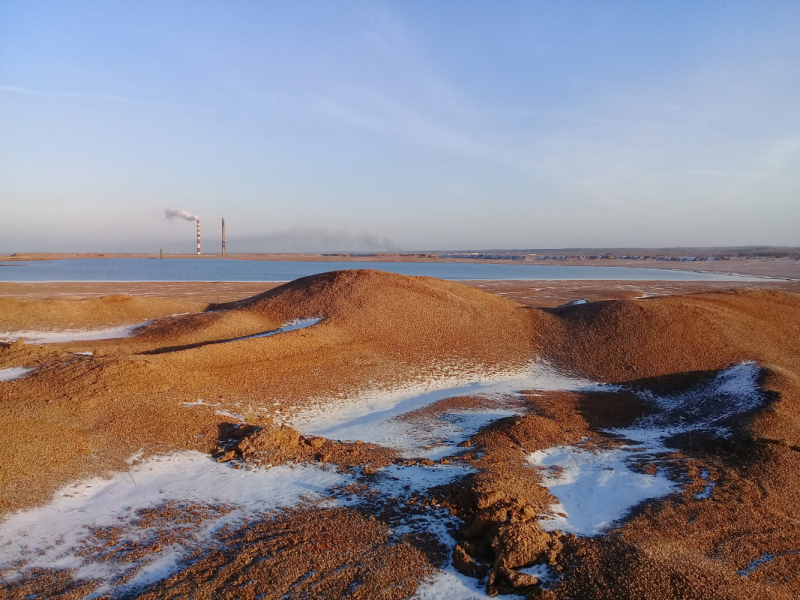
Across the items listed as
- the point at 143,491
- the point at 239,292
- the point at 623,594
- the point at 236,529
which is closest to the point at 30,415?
the point at 143,491

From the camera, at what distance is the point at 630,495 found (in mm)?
6969

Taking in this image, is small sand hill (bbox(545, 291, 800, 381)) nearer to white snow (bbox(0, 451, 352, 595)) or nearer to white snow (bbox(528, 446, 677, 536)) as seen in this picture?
white snow (bbox(528, 446, 677, 536))

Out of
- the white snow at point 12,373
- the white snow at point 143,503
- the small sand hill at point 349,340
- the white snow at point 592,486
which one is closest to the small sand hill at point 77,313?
the small sand hill at point 349,340

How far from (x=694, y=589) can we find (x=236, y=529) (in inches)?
192

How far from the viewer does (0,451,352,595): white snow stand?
529 centimetres

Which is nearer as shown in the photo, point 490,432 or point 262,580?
point 262,580

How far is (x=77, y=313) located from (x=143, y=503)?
17261mm

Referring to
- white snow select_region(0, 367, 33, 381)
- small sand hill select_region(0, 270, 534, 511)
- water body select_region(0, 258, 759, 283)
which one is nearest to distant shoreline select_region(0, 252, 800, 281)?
water body select_region(0, 258, 759, 283)

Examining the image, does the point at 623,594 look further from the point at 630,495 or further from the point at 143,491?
the point at 143,491

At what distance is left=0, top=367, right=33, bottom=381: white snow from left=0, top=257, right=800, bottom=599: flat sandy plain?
0.42ft

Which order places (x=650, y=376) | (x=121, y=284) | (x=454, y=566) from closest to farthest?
(x=454, y=566), (x=650, y=376), (x=121, y=284)

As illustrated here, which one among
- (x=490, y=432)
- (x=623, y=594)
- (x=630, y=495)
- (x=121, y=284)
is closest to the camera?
(x=623, y=594)

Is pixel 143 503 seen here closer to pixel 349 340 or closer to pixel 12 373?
pixel 12 373

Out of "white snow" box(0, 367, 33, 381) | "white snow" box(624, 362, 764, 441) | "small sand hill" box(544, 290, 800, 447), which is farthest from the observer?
"small sand hill" box(544, 290, 800, 447)
